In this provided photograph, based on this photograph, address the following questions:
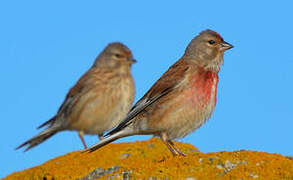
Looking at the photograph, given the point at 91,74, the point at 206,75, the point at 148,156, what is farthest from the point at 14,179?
the point at 206,75

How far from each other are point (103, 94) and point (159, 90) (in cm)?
124

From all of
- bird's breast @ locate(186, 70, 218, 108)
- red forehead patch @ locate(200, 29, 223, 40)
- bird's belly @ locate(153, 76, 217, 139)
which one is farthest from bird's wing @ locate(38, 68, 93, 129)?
red forehead patch @ locate(200, 29, 223, 40)

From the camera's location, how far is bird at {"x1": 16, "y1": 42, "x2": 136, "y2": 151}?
9531mm

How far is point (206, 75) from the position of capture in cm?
1003

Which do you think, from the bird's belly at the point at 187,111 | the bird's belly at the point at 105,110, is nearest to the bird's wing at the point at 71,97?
the bird's belly at the point at 105,110

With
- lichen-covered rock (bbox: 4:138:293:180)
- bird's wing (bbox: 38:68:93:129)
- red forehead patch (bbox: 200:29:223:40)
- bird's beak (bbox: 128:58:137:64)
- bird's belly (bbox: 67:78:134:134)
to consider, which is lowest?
lichen-covered rock (bbox: 4:138:293:180)

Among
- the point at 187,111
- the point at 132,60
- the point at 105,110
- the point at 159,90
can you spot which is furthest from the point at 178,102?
the point at 105,110

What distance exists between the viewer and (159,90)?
10023 millimetres

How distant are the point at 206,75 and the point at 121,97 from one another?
1949 millimetres

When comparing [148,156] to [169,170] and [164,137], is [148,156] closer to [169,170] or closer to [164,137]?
[164,137]

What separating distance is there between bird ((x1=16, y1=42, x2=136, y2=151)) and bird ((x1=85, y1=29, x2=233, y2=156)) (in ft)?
A: 1.28

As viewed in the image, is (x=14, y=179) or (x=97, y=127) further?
(x=14, y=179)

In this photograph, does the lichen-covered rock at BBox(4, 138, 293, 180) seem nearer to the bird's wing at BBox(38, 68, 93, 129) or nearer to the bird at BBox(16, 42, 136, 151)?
the bird at BBox(16, 42, 136, 151)

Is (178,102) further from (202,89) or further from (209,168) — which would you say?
(209,168)
